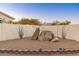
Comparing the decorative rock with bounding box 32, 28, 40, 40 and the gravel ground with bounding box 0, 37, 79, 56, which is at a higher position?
the decorative rock with bounding box 32, 28, 40, 40

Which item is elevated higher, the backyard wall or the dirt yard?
the backyard wall

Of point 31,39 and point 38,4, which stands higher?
point 38,4

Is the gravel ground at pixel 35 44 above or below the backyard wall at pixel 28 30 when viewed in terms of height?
below

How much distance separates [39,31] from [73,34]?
0.45 m

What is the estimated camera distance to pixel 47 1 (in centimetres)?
364

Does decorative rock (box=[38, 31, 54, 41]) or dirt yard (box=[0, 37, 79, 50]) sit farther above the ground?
decorative rock (box=[38, 31, 54, 41])

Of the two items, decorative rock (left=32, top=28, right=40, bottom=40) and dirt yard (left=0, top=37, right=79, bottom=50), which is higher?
decorative rock (left=32, top=28, right=40, bottom=40)

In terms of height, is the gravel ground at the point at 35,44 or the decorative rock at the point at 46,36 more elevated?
the decorative rock at the point at 46,36

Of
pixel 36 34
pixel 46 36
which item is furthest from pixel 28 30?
pixel 46 36

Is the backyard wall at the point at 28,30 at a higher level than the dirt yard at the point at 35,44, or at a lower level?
higher

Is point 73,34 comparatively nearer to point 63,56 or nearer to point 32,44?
point 63,56

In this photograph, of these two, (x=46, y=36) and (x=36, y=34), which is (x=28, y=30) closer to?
(x=36, y=34)

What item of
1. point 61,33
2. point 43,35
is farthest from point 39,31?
point 61,33

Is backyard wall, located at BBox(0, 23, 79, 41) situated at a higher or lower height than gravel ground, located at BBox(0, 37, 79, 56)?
higher
